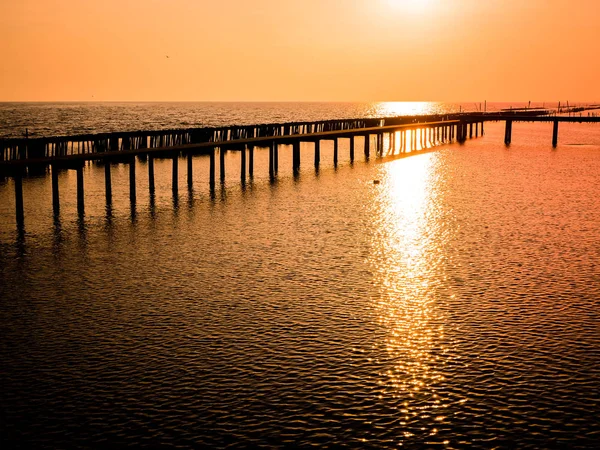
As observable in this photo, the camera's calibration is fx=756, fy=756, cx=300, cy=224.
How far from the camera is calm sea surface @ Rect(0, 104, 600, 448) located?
787cm

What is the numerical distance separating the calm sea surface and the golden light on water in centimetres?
5

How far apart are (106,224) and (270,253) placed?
6777mm

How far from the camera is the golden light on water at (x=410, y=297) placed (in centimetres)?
897

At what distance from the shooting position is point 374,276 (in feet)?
48.9

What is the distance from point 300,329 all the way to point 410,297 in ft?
9.62

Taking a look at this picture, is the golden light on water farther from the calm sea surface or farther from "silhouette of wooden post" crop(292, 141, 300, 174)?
"silhouette of wooden post" crop(292, 141, 300, 174)

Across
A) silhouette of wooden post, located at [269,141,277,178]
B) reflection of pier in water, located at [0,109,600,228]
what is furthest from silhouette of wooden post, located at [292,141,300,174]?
silhouette of wooden post, located at [269,141,277,178]

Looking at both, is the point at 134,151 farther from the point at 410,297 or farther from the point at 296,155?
the point at 296,155

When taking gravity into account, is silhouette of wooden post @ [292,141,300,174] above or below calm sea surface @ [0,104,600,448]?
above

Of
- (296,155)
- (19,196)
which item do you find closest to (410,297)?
(19,196)

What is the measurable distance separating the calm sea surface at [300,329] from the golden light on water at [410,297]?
0.16 feet

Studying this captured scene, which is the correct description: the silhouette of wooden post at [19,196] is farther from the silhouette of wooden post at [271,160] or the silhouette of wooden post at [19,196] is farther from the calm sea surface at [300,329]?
the silhouette of wooden post at [271,160]

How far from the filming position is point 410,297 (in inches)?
526

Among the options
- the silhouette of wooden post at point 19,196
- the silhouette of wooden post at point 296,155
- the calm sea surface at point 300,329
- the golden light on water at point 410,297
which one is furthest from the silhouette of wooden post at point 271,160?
the silhouette of wooden post at point 19,196
